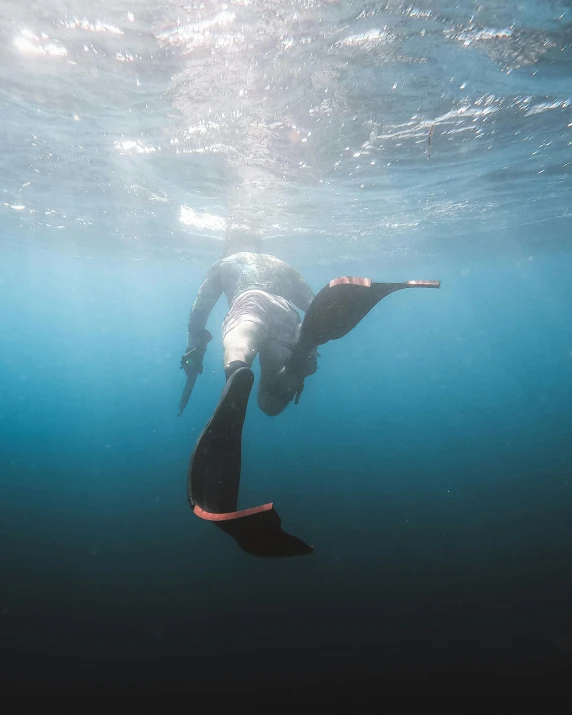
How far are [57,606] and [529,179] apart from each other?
70.5 feet

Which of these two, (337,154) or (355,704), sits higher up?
(337,154)

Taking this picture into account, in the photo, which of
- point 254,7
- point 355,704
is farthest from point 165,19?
point 355,704

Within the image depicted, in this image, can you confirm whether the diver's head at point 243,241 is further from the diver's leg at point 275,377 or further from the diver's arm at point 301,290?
the diver's leg at point 275,377

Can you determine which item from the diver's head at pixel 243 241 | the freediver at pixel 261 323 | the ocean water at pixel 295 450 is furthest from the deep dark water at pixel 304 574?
the diver's head at pixel 243 241

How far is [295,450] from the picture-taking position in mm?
15438

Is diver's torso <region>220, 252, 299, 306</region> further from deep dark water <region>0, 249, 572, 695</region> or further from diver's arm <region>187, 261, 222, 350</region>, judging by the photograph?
deep dark water <region>0, 249, 572, 695</region>

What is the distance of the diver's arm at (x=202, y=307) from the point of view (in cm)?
843

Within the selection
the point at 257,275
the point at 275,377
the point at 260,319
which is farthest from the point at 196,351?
the point at 260,319

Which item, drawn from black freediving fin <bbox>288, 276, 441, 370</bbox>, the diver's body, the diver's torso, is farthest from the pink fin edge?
the diver's torso

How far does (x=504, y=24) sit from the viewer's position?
21.8 ft

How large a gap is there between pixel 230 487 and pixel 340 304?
7.84 feet

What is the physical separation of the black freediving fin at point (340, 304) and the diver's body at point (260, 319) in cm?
67

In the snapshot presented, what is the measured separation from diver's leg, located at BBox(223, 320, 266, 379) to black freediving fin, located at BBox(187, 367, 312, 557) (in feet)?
2.33

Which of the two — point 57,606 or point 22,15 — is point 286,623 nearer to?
point 57,606
